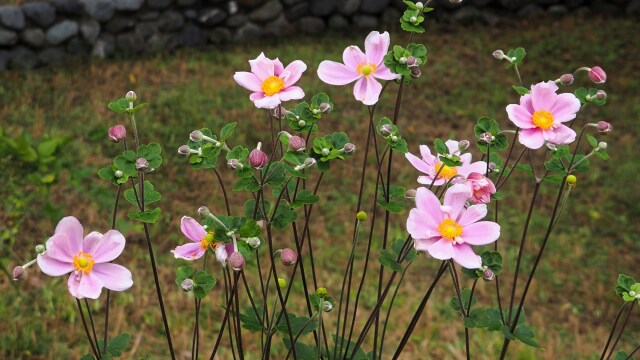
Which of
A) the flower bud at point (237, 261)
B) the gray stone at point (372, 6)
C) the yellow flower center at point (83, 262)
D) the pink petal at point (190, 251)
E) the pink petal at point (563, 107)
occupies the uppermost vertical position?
the pink petal at point (563, 107)

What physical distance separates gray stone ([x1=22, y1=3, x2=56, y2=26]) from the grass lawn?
324 millimetres

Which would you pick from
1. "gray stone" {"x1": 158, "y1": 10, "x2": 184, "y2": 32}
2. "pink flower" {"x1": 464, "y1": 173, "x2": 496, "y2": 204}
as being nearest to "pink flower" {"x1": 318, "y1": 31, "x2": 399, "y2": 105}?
"pink flower" {"x1": 464, "y1": 173, "x2": 496, "y2": 204}

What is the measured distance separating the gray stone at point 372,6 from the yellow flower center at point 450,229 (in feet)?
16.9

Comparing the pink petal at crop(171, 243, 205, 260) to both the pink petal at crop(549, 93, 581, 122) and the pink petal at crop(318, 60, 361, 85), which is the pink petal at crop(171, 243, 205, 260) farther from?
the pink petal at crop(549, 93, 581, 122)

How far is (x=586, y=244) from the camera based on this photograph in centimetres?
367

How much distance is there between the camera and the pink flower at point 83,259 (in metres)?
1.04

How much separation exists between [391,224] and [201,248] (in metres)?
2.61

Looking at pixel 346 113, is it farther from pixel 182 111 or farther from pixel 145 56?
pixel 145 56

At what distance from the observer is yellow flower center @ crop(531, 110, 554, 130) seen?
1.17m

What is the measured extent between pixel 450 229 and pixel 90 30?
4490mm

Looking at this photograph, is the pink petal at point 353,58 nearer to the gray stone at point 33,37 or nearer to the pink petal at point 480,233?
the pink petal at point 480,233

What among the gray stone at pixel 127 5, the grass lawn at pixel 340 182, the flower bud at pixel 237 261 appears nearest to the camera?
the flower bud at pixel 237 261

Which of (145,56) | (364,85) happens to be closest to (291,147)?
(364,85)

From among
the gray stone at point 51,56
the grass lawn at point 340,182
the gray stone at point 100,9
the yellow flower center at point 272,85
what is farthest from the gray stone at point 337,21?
the yellow flower center at point 272,85
